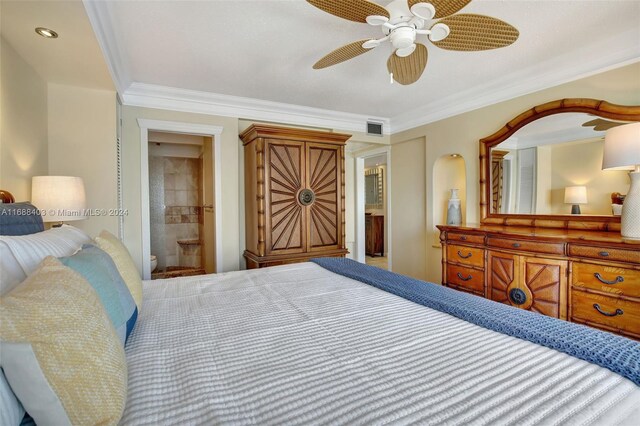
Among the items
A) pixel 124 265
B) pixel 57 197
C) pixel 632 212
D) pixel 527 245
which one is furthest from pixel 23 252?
pixel 632 212

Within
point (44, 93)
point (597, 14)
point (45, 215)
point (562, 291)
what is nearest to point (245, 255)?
point (45, 215)

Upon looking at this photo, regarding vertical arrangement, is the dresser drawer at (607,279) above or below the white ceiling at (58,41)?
below

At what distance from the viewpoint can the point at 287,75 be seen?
9.39ft

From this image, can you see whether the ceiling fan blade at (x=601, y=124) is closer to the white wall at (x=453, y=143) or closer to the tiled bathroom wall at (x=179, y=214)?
the white wall at (x=453, y=143)

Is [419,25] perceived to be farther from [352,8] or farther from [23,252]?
[23,252]

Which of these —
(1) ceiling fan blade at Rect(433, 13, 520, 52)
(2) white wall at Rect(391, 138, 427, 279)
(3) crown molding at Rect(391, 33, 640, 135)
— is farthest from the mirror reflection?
(1) ceiling fan blade at Rect(433, 13, 520, 52)

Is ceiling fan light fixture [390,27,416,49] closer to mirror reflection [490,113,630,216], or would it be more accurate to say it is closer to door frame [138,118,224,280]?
mirror reflection [490,113,630,216]

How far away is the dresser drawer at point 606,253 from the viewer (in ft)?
6.24

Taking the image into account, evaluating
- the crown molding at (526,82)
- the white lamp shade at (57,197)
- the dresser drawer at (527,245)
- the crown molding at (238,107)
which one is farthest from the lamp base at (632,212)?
the white lamp shade at (57,197)

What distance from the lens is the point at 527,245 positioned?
7.95 ft

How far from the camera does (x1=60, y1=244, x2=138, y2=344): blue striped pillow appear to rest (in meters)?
0.89

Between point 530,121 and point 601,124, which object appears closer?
point 601,124

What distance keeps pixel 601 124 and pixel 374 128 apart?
8.12ft

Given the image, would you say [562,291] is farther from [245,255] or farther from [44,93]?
[44,93]
